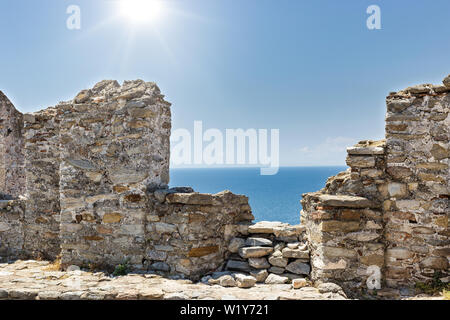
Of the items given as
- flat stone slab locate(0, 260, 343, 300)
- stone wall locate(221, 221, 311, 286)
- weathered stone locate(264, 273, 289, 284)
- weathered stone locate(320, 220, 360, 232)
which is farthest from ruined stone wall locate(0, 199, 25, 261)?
weathered stone locate(320, 220, 360, 232)


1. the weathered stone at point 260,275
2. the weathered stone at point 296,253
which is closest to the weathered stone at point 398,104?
the weathered stone at point 296,253

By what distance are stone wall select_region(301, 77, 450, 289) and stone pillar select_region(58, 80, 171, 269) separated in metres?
2.80

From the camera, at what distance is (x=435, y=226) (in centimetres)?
427

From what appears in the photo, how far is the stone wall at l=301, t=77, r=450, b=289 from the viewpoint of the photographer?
428cm

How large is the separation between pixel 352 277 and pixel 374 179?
147cm

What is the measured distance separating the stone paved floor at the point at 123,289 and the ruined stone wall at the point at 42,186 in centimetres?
136

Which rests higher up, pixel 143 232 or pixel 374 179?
pixel 374 179

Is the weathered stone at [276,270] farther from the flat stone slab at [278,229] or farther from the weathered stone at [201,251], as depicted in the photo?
the weathered stone at [201,251]

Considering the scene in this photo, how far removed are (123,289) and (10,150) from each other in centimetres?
685

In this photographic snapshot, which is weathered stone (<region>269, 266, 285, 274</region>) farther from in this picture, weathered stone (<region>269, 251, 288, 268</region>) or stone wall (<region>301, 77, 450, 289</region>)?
stone wall (<region>301, 77, 450, 289</region>)

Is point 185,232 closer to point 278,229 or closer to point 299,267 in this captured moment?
point 278,229
